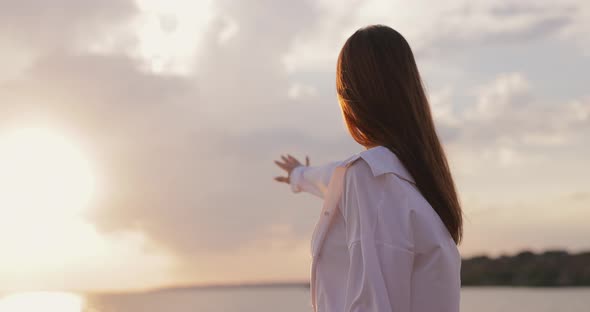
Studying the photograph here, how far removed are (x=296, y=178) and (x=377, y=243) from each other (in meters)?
1.54

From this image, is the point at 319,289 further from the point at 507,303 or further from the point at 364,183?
the point at 507,303

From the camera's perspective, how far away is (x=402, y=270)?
260 cm

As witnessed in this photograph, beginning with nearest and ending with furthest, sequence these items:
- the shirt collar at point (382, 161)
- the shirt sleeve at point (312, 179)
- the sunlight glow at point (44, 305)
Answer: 1. the shirt collar at point (382, 161)
2. the shirt sleeve at point (312, 179)
3. the sunlight glow at point (44, 305)

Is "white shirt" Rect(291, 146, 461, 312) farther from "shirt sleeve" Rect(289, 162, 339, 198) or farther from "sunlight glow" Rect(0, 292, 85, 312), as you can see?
"sunlight glow" Rect(0, 292, 85, 312)

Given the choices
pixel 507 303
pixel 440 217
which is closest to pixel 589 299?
pixel 507 303

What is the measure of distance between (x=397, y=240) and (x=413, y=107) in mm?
572

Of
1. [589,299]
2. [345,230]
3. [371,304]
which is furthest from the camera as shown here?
[589,299]

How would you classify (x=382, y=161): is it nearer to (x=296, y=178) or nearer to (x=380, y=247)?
(x=380, y=247)

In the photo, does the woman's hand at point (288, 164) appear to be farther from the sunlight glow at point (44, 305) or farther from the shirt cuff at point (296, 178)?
the sunlight glow at point (44, 305)

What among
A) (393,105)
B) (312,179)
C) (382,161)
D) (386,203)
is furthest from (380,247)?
(312,179)

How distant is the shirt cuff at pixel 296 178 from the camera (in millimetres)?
4056

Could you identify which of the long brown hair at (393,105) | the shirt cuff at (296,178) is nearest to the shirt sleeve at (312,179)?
the shirt cuff at (296,178)

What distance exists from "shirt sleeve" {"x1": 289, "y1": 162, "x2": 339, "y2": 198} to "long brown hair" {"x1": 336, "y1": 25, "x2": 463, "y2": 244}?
0.68m

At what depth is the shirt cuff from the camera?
4.06 m
